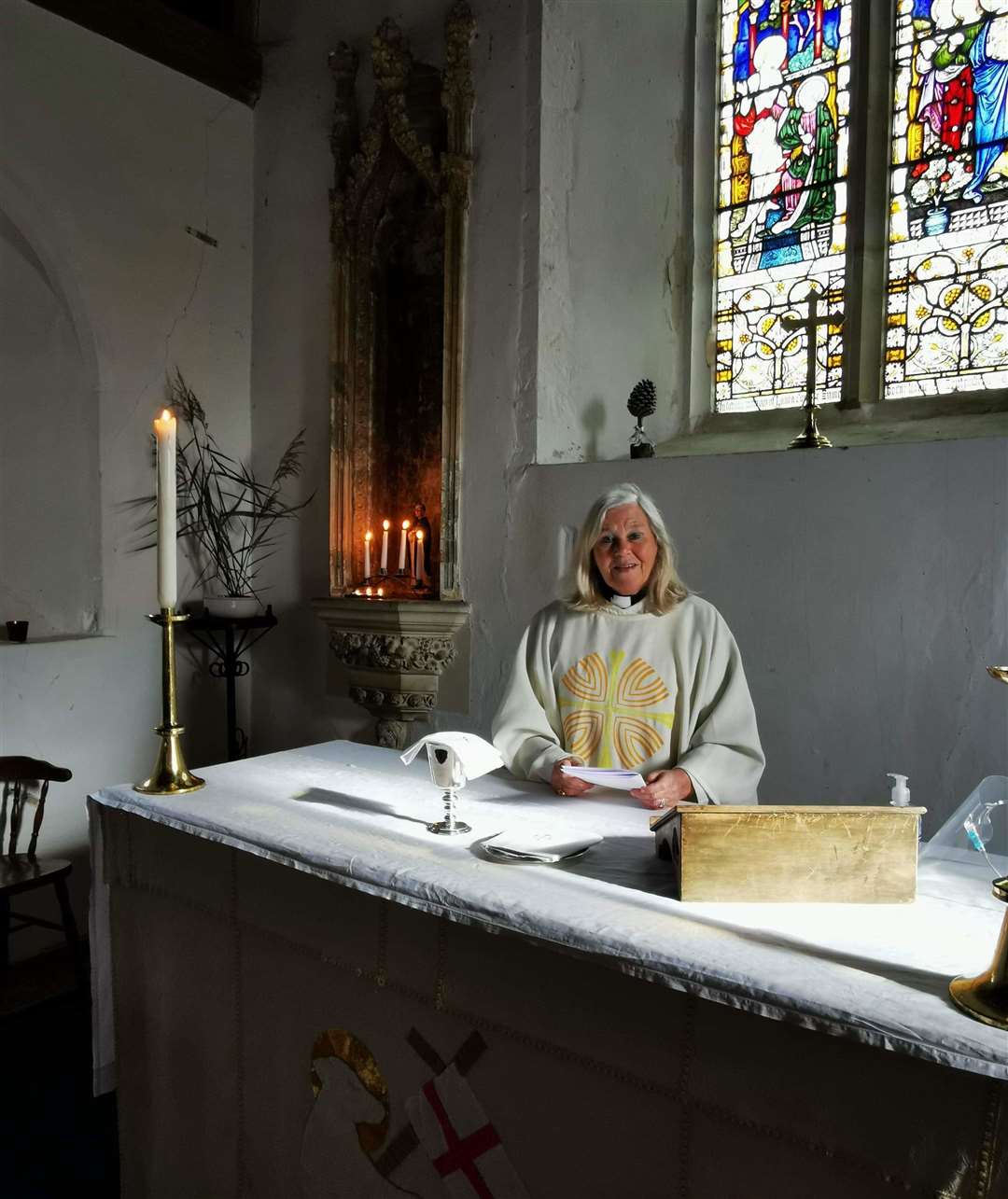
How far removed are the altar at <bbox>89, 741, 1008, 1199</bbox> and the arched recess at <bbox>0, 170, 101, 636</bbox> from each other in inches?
109

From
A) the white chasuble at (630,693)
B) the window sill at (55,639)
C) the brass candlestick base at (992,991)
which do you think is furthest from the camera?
the window sill at (55,639)

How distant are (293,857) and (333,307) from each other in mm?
3968

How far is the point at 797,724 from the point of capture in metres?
3.74

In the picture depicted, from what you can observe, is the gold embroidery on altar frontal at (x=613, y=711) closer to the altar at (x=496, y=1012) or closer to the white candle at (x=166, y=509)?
the altar at (x=496, y=1012)

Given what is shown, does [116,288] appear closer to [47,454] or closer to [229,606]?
[47,454]

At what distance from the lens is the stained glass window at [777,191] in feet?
14.5

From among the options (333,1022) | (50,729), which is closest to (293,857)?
(333,1022)

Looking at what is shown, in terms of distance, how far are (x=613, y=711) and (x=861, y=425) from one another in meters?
2.19

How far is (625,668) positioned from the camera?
2920 millimetres

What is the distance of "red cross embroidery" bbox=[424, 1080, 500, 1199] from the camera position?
1665mm

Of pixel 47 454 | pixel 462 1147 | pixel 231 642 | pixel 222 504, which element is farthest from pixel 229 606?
pixel 462 1147

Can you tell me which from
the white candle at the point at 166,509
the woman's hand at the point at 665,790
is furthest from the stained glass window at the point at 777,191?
the white candle at the point at 166,509

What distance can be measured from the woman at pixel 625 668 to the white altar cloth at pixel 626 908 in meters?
0.46

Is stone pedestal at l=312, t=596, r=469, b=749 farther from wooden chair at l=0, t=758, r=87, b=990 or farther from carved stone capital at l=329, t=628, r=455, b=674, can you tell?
wooden chair at l=0, t=758, r=87, b=990
